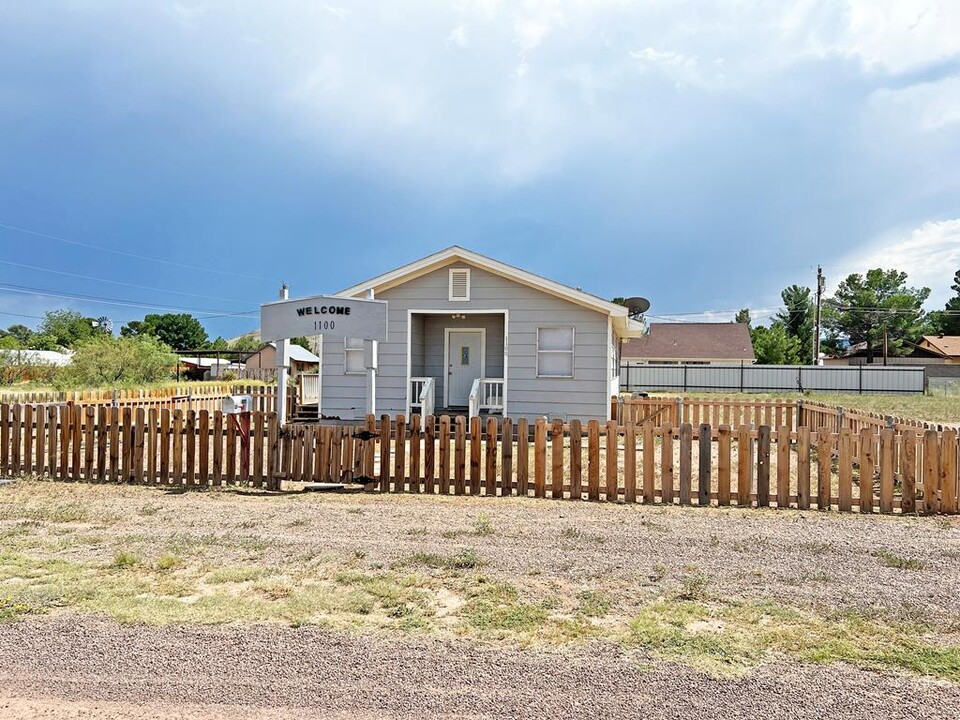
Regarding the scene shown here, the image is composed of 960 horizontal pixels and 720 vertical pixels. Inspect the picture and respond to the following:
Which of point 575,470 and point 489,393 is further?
point 489,393

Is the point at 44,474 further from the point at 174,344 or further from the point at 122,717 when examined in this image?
the point at 174,344

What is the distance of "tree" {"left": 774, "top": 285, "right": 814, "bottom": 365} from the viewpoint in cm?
A: 6500

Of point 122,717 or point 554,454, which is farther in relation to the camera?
point 554,454

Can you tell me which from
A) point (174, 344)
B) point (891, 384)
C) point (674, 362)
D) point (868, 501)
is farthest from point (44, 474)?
point (174, 344)

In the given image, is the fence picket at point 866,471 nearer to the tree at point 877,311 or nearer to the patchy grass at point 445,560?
the patchy grass at point 445,560

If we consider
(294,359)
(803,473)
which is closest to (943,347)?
(294,359)

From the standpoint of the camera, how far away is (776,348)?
5656cm

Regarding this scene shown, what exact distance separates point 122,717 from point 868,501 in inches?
291

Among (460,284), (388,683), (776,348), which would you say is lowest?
(388,683)

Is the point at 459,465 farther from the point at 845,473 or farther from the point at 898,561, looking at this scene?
the point at 898,561

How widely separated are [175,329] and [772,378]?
89152 millimetres

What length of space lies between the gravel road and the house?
12131 millimetres

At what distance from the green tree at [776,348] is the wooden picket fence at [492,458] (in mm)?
51208

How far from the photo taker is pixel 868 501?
710cm
